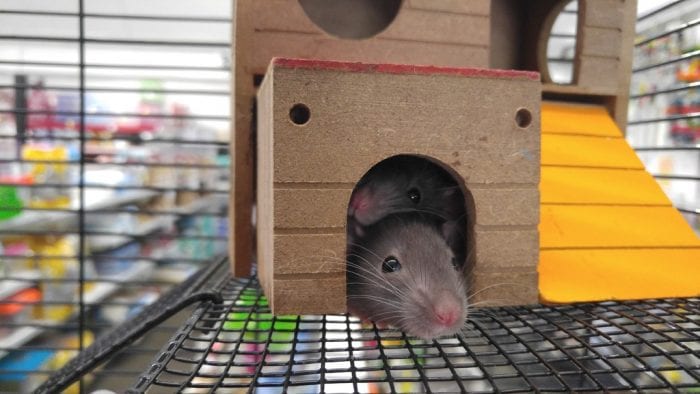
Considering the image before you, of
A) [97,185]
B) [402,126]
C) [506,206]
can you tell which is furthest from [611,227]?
[97,185]

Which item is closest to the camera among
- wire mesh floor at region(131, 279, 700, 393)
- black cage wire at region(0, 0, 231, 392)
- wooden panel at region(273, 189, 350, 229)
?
wire mesh floor at region(131, 279, 700, 393)

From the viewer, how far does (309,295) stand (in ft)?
2.96

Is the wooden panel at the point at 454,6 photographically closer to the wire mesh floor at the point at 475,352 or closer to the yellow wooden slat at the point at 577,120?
the yellow wooden slat at the point at 577,120

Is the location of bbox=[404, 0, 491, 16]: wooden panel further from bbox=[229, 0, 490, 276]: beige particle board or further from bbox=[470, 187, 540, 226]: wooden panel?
bbox=[470, 187, 540, 226]: wooden panel

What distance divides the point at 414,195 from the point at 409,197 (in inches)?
0.6

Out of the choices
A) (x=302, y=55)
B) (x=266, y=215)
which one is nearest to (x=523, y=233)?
(x=266, y=215)

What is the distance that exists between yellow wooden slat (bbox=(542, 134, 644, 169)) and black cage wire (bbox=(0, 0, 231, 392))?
1.15 m

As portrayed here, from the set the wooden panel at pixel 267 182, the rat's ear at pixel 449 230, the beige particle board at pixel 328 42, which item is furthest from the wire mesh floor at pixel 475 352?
the beige particle board at pixel 328 42

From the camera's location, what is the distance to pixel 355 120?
0.91m

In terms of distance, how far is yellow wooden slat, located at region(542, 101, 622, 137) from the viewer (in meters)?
1.41

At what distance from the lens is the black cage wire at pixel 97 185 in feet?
5.57

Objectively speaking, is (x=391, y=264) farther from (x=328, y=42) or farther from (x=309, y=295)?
(x=328, y=42)

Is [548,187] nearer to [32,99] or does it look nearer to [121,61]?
[32,99]

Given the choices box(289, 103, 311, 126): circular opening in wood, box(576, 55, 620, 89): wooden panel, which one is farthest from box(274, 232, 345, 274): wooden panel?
box(576, 55, 620, 89): wooden panel
